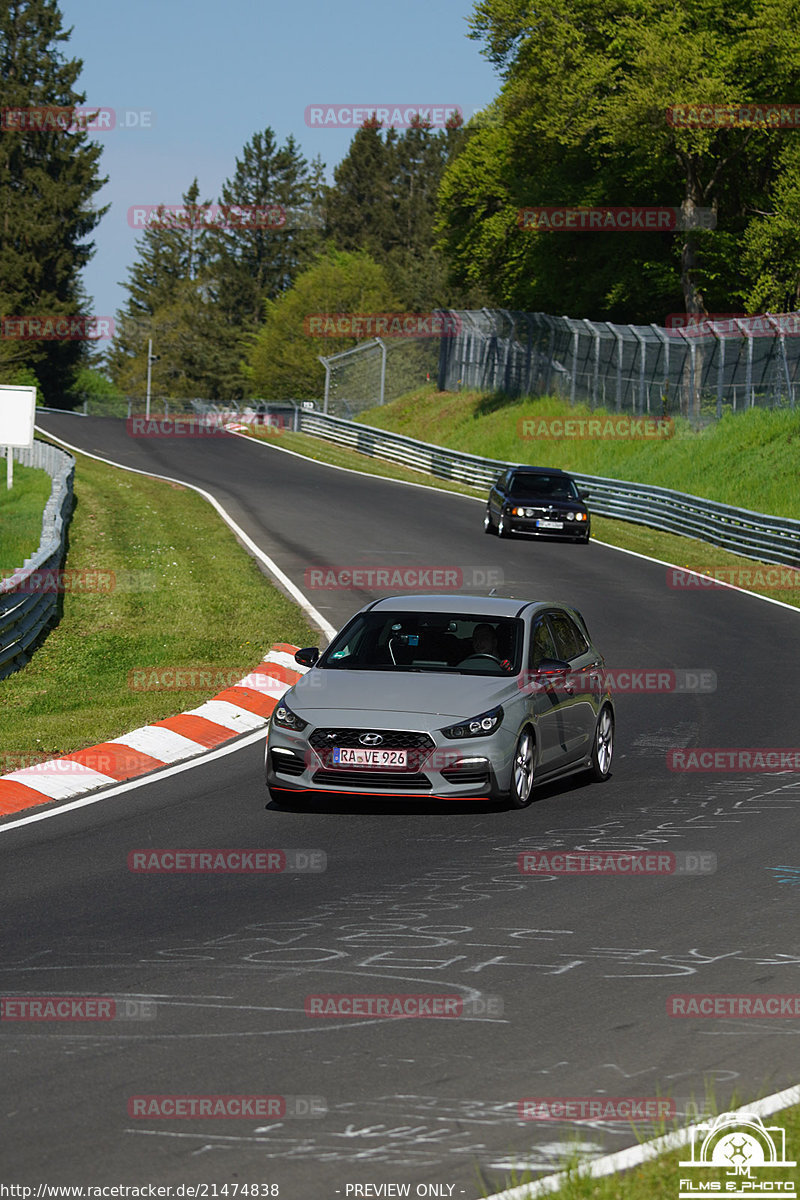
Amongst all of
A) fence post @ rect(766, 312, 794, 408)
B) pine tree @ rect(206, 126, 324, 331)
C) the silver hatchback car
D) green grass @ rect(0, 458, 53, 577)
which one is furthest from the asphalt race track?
pine tree @ rect(206, 126, 324, 331)

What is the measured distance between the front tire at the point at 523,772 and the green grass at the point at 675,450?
30267 millimetres

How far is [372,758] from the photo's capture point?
11227mm

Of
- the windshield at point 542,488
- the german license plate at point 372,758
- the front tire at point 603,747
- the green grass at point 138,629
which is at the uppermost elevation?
the windshield at point 542,488

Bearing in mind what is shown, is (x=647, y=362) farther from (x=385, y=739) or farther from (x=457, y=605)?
(x=385, y=739)

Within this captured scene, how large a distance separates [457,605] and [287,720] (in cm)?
213

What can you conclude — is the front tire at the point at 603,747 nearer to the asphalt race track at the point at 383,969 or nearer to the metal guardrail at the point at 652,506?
the asphalt race track at the point at 383,969

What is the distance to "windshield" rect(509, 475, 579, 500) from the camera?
36.5 metres

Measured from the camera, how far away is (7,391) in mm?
35594

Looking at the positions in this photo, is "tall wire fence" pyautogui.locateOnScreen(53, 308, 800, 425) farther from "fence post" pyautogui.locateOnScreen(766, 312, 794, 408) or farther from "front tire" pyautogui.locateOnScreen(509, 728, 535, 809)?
"front tire" pyautogui.locateOnScreen(509, 728, 535, 809)

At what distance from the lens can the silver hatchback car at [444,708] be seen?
11.2 meters

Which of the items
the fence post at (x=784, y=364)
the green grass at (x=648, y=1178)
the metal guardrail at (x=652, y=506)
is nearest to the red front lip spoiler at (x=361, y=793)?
the green grass at (x=648, y=1178)

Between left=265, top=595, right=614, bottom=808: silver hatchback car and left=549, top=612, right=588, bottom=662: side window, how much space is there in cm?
2

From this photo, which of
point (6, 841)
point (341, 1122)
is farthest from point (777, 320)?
point (341, 1122)

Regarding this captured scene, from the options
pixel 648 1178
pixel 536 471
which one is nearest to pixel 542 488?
pixel 536 471
